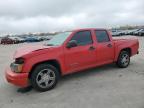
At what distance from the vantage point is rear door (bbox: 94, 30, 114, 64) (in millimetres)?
6906

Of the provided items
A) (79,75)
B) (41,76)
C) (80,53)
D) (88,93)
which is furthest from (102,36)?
(41,76)

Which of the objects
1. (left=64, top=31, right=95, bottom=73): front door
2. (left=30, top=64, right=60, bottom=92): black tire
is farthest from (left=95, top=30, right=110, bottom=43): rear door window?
(left=30, top=64, right=60, bottom=92): black tire

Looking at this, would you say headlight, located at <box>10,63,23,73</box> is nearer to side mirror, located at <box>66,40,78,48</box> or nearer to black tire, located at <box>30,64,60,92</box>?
black tire, located at <box>30,64,60,92</box>

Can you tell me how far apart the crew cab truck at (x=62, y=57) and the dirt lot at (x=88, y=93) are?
40cm

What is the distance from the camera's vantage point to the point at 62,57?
5.99 m

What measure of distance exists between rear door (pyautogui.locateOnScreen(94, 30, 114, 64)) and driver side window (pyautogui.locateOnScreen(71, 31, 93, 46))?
329 mm

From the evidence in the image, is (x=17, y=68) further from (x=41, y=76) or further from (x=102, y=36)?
(x=102, y=36)

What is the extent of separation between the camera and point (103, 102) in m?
4.63

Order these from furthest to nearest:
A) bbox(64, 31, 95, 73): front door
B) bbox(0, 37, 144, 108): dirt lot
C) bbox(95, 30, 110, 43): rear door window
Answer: bbox(95, 30, 110, 43): rear door window, bbox(64, 31, 95, 73): front door, bbox(0, 37, 144, 108): dirt lot

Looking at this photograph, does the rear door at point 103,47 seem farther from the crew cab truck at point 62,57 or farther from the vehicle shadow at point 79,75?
the vehicle shadow at point 79,75

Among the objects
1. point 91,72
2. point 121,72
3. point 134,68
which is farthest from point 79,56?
point 134,68

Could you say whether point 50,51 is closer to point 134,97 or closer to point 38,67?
point 38,67

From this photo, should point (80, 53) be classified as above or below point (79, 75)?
above

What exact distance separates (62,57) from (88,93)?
1.36 meters
